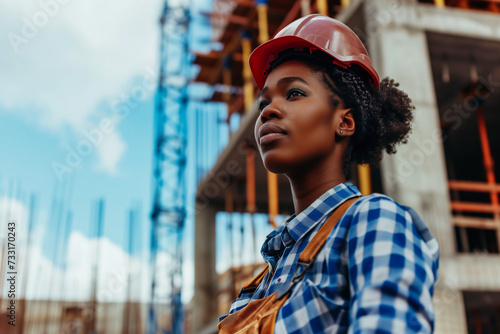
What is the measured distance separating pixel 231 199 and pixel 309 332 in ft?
57.4

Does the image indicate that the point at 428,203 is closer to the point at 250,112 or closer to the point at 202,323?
the point at 250,112

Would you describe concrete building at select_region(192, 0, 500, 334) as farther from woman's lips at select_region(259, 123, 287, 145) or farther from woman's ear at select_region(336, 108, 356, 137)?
woman's lips at select_region(259, 123, 287, 145)

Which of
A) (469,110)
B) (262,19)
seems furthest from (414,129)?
(262,19)

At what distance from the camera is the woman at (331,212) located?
1.15 metres

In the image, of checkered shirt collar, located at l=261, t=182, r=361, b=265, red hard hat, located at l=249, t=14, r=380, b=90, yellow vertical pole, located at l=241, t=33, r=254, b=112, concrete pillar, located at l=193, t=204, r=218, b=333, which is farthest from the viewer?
concrete pillar, located at l=193, t=204, r=218, b=333

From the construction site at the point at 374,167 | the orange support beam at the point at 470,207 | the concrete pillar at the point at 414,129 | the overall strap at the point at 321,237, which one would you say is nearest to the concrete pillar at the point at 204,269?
the construction site at the point at 374,167

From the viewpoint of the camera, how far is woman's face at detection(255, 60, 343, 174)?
1636 millimetres

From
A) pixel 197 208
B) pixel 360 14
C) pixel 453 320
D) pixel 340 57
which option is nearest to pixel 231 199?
pixel 197 208

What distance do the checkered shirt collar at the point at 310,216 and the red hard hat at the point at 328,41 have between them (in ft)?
1.25

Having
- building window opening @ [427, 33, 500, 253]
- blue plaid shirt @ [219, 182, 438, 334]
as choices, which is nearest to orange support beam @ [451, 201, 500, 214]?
building window opening @ [427, 33, 500, 253]

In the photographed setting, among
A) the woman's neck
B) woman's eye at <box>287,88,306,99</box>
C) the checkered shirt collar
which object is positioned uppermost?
woman's eye at <box>287,88,306,99</box>

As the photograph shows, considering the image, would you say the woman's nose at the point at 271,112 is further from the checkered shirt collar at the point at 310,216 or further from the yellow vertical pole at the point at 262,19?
the yellow vertical pole at the point at 262,19

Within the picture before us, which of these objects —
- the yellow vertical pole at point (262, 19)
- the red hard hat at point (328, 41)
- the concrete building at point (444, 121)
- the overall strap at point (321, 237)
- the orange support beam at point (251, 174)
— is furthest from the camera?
the yellow vertical pole at point (262, 19)

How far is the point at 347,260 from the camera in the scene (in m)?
1.29
